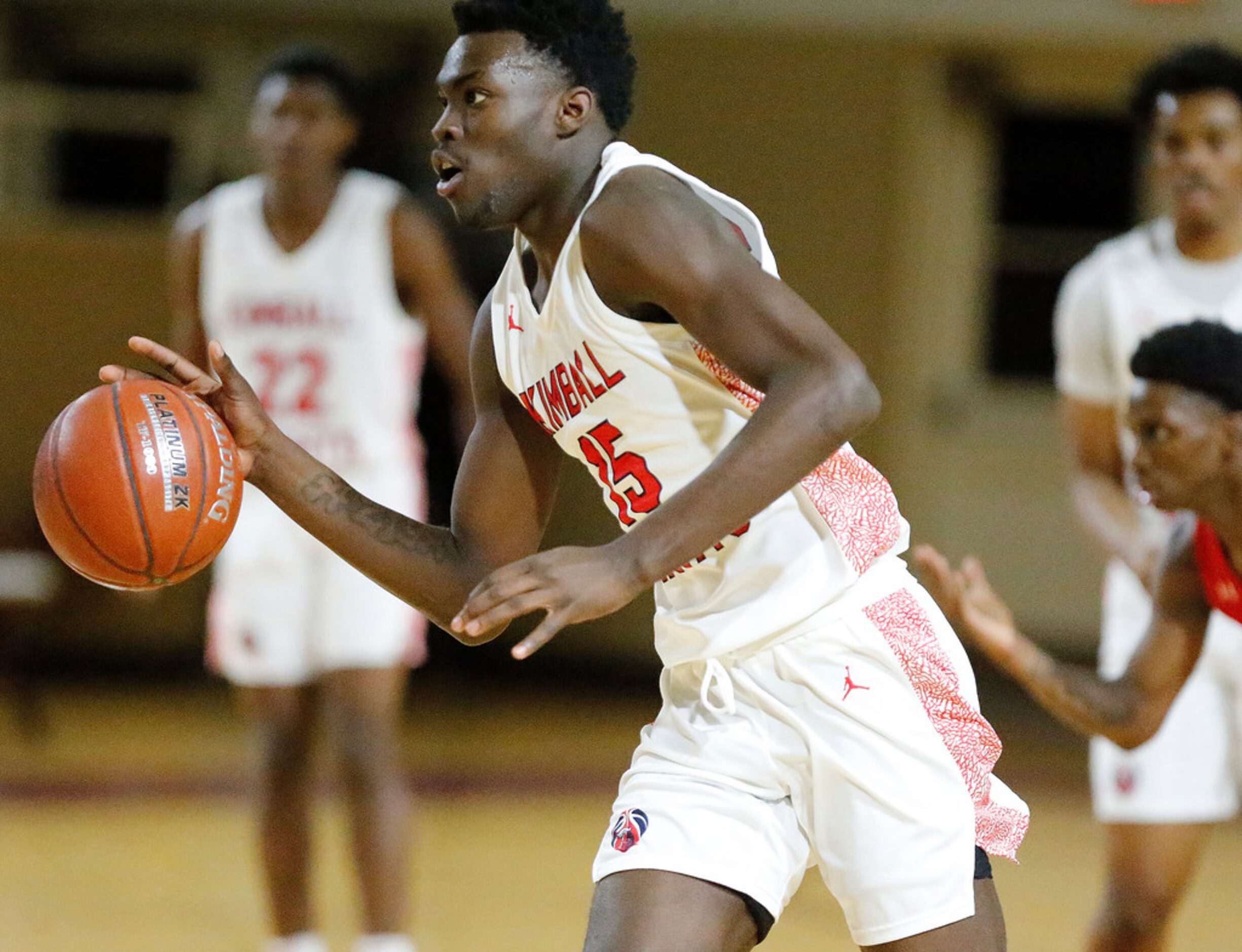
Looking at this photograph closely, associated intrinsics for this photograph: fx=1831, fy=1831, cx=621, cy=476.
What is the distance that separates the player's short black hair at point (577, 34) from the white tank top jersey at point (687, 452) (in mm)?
102

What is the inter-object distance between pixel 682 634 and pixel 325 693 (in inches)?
84.2

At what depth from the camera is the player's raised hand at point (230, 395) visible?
8.73ft

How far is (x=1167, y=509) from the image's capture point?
3.29 m

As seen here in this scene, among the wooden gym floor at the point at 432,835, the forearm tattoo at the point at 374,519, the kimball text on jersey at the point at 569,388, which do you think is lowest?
the wooden gym floor at the point at 432,835

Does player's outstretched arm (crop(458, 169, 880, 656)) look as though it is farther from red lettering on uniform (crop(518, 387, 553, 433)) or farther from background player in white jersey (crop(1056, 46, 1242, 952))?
background player in white jersey (crop(1056, 46, 1242, 952))

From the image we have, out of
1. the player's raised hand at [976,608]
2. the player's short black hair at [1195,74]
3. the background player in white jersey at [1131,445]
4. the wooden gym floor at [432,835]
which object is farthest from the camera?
the wooden gym floor at [432,835]

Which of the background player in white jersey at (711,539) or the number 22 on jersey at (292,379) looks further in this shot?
the number 22 on jersey at (292,379)

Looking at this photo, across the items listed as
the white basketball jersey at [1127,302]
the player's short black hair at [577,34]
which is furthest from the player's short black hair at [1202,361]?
the player's short black hair at [577,34]

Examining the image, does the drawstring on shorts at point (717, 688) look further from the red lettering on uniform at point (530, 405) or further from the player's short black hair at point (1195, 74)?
the player's short black hair at point (1195, 74)

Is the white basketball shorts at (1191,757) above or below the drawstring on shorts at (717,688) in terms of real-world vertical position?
below

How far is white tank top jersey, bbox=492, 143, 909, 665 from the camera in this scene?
2559 millimetres

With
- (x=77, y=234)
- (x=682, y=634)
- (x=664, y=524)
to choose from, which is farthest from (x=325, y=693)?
(x=77, y=234)

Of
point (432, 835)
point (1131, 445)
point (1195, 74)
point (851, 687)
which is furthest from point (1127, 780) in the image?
point (432, 835)

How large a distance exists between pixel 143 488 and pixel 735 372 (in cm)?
86
